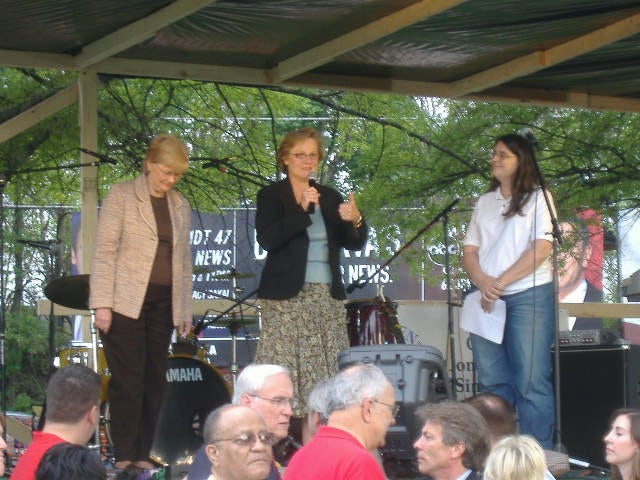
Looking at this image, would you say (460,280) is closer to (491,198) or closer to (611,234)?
(611,234)

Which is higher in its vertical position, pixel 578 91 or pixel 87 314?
pixel 578 91

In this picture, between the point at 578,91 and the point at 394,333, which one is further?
the point at 578,91

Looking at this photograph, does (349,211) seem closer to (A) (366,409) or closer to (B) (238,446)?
(A) (366,409)

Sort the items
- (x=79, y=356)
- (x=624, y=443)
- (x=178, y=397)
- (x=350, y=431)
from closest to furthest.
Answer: (x=350, y=431)
(x=624, y=443)
(x=178, y=397)
(x=79, y=356)

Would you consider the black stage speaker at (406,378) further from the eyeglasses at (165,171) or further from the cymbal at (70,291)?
the cymbal at (70,291)

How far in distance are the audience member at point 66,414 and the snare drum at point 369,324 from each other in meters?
3.02

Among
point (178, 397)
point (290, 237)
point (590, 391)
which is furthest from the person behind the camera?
point (178, 397)

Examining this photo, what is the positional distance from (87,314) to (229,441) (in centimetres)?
484

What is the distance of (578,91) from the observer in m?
9.10

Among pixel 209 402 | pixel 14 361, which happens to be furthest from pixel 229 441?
pixel 14 361

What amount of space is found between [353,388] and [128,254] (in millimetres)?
2619

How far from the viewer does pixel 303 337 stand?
267 inches

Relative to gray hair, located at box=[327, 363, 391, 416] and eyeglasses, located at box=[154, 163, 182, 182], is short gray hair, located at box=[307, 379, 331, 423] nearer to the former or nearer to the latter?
gray hair, located at box=[327, 363, 391, 416]

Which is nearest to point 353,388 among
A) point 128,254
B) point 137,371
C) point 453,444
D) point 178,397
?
point 453,444
